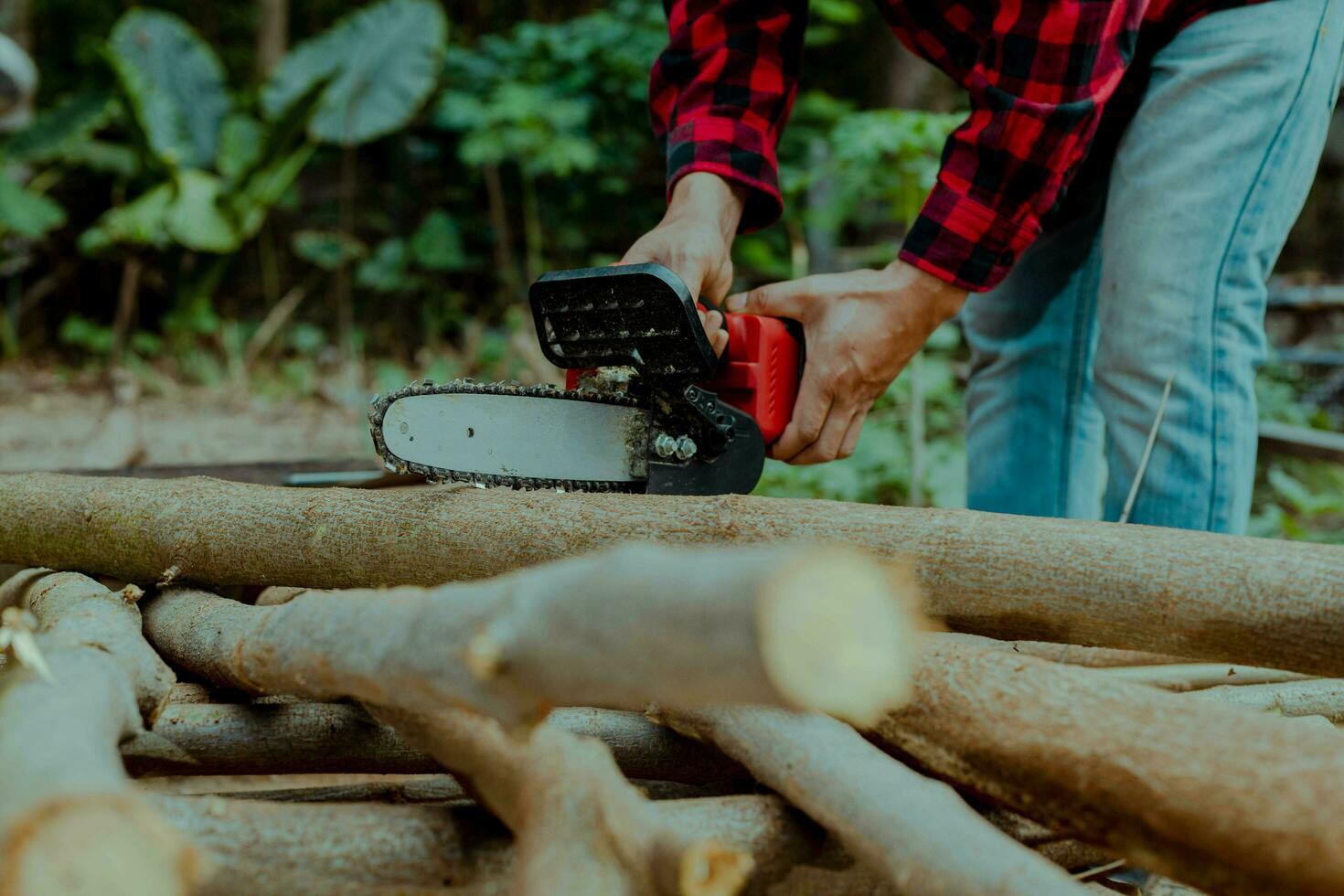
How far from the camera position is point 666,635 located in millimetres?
699

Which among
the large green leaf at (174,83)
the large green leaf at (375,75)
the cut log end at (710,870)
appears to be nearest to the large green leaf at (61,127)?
the large green leaf at (174,83)

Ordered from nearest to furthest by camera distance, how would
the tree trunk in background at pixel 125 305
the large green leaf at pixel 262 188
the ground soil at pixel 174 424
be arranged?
the ground soil at pixel 174 424 → the large green leaf at pixel 262 188 → the tree trunk in background at pixel 125 305

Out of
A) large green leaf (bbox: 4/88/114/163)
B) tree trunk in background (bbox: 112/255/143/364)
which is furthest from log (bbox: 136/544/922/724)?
large green leaf (bbox: 4/88/114/163)

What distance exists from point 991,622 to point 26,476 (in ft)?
5.52

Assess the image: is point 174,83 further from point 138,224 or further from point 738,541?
point 738,541

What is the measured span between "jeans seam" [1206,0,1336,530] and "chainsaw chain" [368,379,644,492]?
1.13 meters

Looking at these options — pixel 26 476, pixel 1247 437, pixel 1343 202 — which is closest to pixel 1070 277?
pixel 1247 437

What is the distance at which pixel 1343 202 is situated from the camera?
910 centimetres

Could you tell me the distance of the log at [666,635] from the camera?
26.7 inches

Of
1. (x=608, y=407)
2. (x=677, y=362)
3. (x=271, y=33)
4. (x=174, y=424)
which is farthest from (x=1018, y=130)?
(x=271, y=33)

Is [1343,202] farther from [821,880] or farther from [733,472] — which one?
[821,880]

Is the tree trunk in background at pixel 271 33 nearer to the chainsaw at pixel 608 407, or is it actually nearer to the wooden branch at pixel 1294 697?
the chainsaw at pixel 608 407

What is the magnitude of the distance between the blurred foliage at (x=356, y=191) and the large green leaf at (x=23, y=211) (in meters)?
0.01

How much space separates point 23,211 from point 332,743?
24.0 ft
